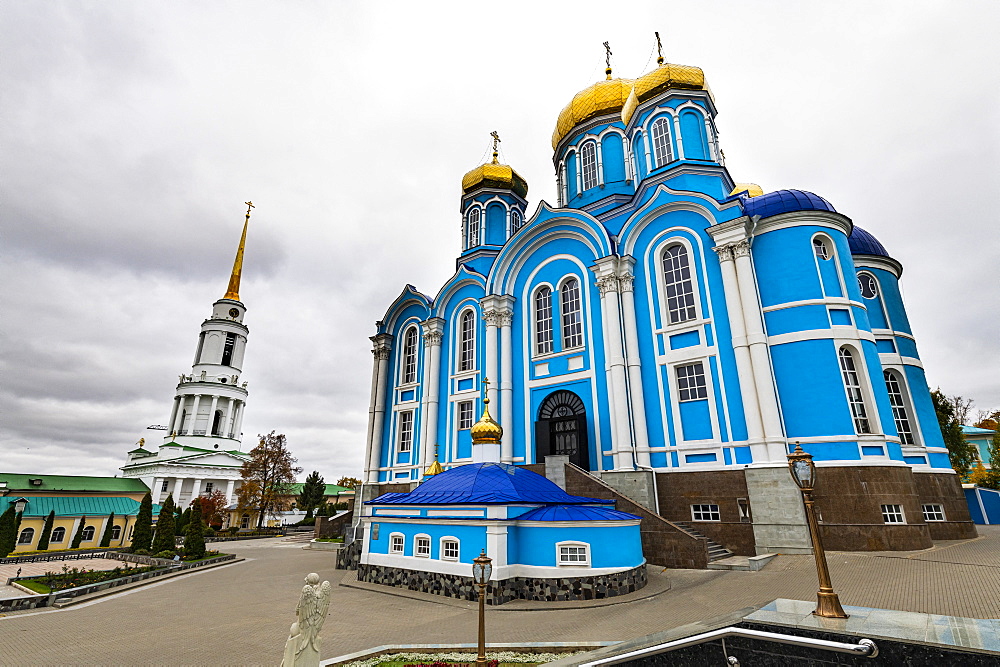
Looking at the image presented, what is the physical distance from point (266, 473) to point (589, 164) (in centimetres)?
3490

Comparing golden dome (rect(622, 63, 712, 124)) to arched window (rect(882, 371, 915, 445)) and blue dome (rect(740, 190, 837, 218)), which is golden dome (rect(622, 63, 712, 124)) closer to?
blue dome (rect(740, 190, 837, 218))

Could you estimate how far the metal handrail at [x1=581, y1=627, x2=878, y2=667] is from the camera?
437cm

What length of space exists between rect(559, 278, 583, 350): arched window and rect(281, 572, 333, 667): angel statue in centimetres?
1508

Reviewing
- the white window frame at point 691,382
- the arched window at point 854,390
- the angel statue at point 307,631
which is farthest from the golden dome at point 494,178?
the angel statue at point 307,631

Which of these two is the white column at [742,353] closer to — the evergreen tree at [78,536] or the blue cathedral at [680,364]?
the blue cathedral at [680,364]

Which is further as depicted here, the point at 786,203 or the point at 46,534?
the point at 46,534

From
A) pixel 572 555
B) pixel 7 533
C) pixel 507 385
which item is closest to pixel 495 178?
pixel 507 385

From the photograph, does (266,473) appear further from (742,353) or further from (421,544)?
(742,353)

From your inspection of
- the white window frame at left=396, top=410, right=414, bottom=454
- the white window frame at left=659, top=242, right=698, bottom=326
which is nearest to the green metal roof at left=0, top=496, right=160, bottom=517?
the white window frame at left=396, top=410, right=414, bottom=454

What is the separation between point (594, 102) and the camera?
2531 centimetres

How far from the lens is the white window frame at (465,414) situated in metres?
21.7

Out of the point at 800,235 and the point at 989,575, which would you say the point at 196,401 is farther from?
the point at 989,575

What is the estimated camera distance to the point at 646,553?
13.0m

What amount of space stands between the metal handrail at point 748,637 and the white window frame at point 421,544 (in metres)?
7.50
